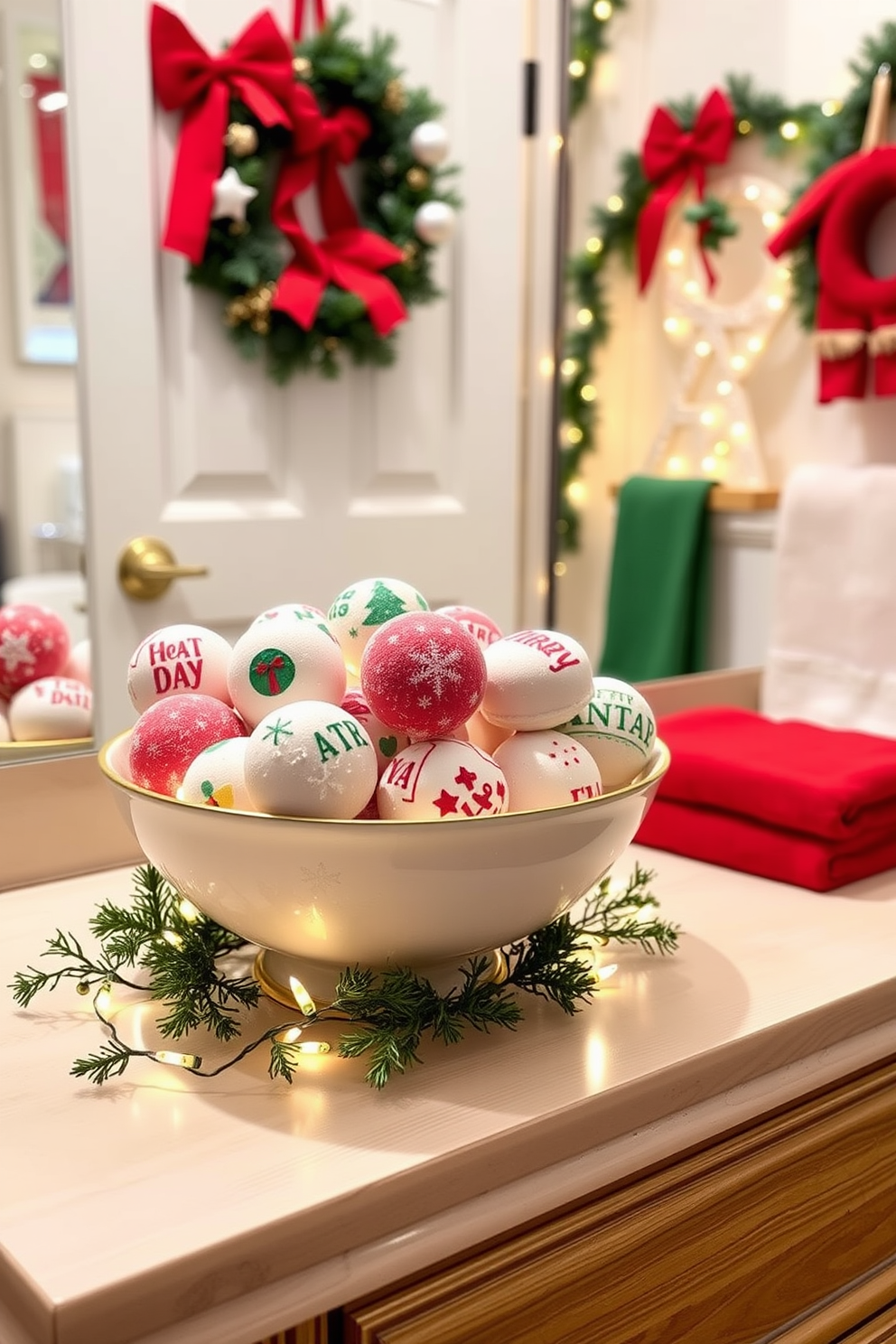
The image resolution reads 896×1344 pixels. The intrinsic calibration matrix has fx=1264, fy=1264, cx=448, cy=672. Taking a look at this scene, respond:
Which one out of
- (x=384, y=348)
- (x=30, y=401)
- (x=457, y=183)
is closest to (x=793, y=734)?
(x=384, y=348)

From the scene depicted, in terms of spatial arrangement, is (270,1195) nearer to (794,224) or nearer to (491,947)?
(491,947)

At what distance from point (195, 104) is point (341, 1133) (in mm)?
932

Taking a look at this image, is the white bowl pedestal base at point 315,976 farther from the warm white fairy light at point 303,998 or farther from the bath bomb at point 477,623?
the bath bomb at point 477,623

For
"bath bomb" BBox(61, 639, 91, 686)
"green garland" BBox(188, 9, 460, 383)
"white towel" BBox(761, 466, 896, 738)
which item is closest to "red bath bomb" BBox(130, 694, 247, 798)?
"bath bomb" BBox(61, 639, 91, 686)

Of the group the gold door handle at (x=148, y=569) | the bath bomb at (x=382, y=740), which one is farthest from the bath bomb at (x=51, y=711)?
the bath bomb at (x=382, y=740)

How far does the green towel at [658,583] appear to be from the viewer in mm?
1438

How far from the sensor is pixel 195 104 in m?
1.14

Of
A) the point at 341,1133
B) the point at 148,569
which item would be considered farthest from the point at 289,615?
the point at 148,569

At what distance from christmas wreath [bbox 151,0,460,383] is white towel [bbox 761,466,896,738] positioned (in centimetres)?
49

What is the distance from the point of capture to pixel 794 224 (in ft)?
4.41

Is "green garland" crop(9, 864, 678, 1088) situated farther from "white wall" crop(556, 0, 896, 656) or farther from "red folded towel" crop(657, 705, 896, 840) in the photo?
"white wall" crop(556, 0, 896, 656)

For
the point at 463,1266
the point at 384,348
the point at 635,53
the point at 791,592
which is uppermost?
the point at 635,53

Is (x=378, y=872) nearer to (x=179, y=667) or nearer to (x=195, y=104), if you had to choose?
(x=179, y=667)

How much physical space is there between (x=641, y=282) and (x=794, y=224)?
18cm
